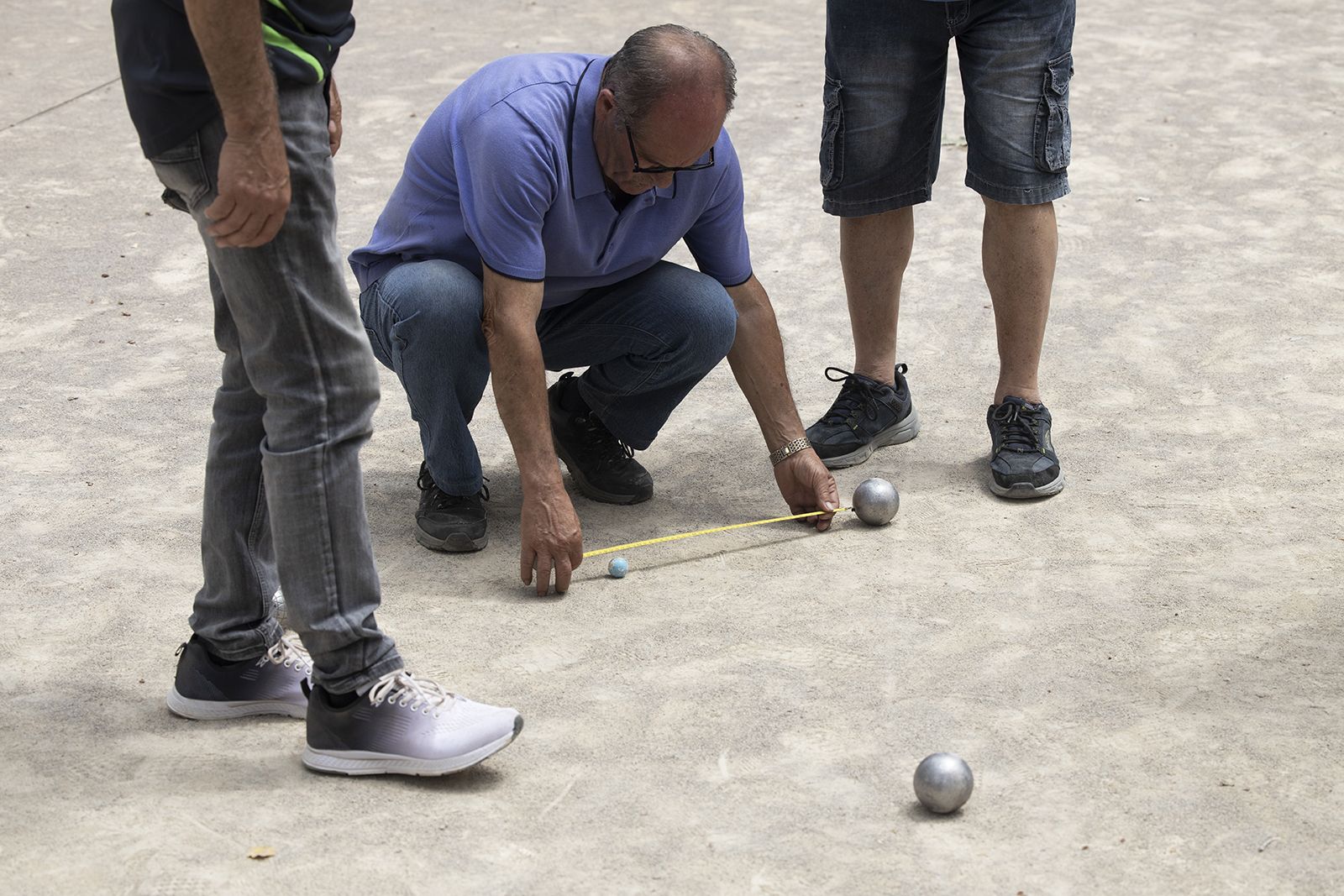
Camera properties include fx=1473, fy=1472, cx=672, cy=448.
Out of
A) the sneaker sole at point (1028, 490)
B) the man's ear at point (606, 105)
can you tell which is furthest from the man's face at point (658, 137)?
the sneaker sole at point (1028, 490)

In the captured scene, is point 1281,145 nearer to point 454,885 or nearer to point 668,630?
point 668,630

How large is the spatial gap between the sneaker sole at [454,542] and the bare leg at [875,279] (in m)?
1.13

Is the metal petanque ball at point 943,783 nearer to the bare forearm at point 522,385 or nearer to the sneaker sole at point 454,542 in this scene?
the bare forearm at point 522,385

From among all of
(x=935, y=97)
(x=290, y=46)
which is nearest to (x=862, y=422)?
(x=935, y=97)

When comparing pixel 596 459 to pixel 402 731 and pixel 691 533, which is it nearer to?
pixel 691 533

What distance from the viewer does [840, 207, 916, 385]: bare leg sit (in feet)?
11.9

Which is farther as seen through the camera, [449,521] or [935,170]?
[935,170]

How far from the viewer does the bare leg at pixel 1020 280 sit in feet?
11.3

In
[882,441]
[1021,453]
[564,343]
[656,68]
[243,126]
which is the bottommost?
[882,441]

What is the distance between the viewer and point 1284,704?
8.29 feet

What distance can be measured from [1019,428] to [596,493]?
1008 mm

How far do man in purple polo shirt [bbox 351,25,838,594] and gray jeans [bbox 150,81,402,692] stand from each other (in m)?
0.65

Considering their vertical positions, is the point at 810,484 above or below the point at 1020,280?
below

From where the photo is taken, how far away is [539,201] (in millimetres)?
2848
